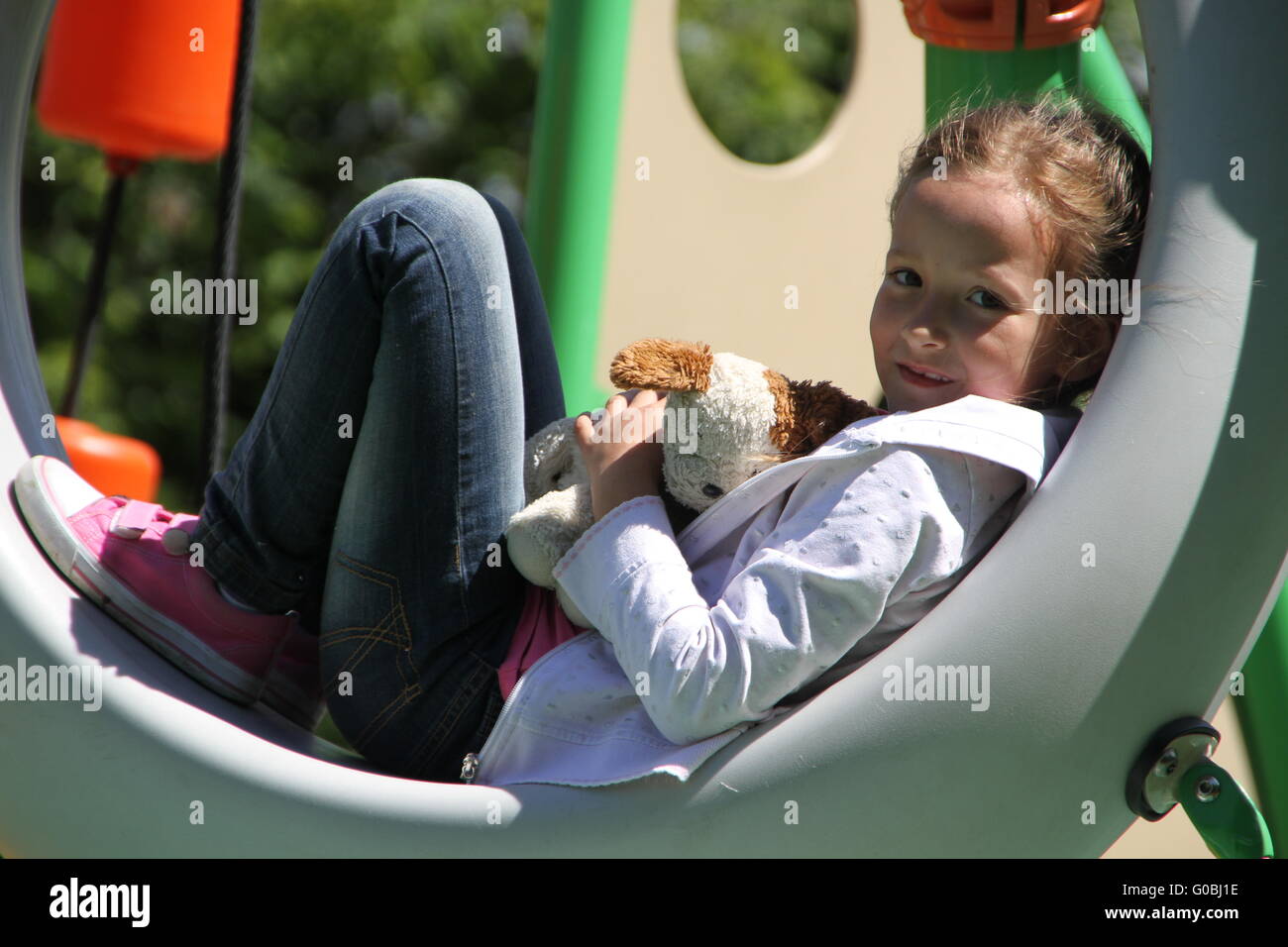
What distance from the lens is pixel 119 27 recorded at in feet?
5.84

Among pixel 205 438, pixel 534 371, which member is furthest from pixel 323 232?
pixel 534 371

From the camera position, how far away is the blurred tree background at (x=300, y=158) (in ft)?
14.1

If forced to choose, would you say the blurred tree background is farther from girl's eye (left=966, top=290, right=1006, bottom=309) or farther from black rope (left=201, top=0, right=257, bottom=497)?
girl's eye (left=966, top=290, right=1006, bottom=309)

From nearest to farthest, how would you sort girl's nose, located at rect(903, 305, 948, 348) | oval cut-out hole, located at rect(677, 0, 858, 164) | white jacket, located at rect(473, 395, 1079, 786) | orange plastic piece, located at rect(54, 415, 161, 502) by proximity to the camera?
white jacket, located at rect(473, 395, 1079, 786)
girl's nose, located at rect(903, 305, 948, 348)
orange plastic piece, located at rect(54, 415, 161, 502)
oval cut-out hole, located at rect(677, 0, 858, 164)

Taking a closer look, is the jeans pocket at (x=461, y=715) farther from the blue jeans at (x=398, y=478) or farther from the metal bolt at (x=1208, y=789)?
the metal bolt at (x=1208, y=789)

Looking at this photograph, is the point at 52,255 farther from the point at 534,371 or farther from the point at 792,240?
the point at 534,371

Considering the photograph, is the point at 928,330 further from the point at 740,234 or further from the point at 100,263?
the point at 100,263

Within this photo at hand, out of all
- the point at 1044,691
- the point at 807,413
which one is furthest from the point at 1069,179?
the point at 1044,691

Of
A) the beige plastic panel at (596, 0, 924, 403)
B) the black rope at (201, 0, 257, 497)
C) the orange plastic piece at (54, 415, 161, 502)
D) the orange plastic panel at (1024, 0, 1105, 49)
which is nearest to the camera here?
the orange plastic panel at (1024, 0, 1105, 49)

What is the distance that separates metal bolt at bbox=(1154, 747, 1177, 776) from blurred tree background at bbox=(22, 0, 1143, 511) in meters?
3.51

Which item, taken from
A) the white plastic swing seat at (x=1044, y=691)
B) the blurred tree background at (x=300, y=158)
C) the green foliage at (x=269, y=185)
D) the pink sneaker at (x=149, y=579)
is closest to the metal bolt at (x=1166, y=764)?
the white plastic swing seat at (x=1044, y=691)

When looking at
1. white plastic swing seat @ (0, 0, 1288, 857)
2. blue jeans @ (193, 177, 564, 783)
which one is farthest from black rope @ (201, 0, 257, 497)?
white plastic swing seat @ (0, 0, 1288, 857)

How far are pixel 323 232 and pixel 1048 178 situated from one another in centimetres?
383

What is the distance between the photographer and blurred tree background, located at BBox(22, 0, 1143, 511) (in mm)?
4305
